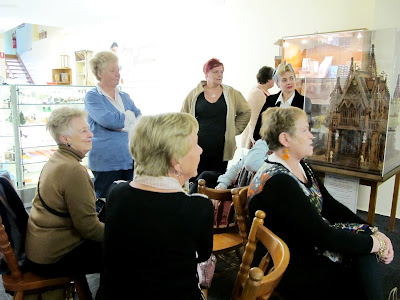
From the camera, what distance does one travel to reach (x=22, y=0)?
5160 millimetres

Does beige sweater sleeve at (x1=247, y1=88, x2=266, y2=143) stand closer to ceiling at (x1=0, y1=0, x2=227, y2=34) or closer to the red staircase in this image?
ceiling at (x1=0, y1=0, x2=227, y2=34)

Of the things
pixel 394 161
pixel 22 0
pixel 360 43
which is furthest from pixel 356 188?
pixel 22 0

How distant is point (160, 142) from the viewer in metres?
1.13

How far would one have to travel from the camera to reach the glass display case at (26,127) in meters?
3.67

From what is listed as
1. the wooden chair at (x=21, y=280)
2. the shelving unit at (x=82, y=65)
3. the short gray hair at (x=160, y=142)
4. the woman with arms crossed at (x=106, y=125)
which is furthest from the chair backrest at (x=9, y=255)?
the shelving unit at (x=82, y=65)

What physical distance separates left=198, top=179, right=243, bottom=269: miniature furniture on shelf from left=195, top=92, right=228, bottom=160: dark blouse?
0.89 metres

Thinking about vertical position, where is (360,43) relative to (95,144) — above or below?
above

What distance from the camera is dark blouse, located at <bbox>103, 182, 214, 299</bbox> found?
1.02 meters

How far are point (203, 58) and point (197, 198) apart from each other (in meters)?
4.97

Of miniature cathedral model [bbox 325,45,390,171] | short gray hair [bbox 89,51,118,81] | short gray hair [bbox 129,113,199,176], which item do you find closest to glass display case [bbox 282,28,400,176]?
miniature cathedral model [bbox 325,45,390,171]

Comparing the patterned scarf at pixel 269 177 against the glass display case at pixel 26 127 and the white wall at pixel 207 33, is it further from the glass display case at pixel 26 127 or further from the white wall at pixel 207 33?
the glass display case at pixel 26 127

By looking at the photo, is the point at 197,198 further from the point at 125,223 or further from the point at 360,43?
the point at 360,43

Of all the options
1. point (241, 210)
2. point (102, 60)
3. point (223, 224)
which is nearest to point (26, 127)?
point (102, 60)

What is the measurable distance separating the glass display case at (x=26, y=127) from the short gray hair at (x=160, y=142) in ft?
10.2
